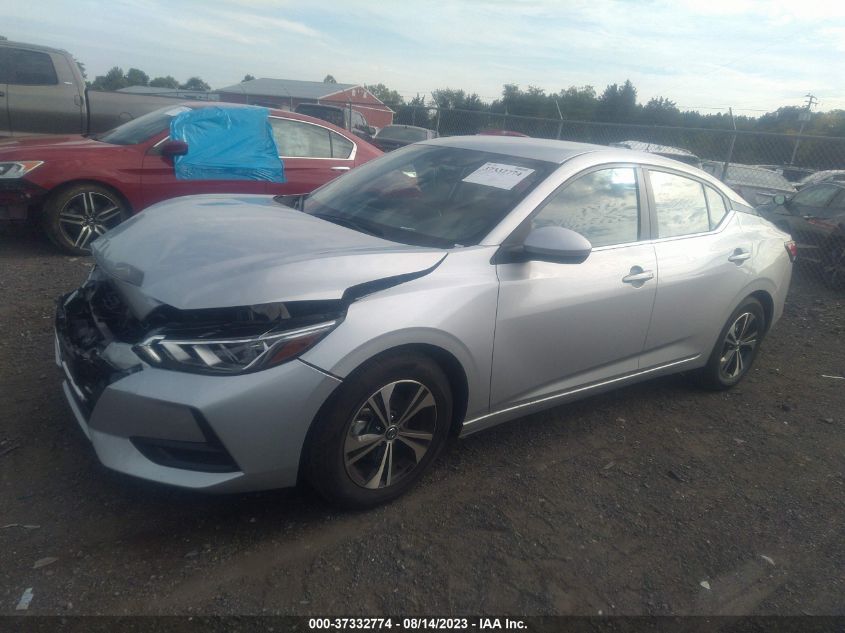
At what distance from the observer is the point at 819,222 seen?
886 cm

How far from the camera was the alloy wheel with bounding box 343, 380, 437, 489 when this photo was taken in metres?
2.71

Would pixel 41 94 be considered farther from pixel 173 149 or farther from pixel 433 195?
pixel 433 195

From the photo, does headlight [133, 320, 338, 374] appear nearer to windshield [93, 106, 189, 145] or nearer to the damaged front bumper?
the damaged front bumper

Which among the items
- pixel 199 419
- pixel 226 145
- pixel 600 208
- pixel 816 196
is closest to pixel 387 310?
A: pixel 199 419

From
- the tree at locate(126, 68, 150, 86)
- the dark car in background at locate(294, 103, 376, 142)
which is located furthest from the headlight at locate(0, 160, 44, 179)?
the tree at locate(126, 68, 150, 86)

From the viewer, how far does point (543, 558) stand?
9.00 feet

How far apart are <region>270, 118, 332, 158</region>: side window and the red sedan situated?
0.04 meters

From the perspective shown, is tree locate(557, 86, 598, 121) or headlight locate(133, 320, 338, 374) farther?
tree locate(557, 86, 598, 121)

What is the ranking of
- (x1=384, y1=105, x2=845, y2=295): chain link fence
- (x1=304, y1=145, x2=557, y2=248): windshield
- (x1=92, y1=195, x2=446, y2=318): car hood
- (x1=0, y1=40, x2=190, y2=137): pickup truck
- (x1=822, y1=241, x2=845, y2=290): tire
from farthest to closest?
(x1=384, y1=105, x2=845, y2=295): chain link fence < (x1=822, y1=241, x2=845, y2=290): tire < (x1=0, y1=40, x2=190, y2=137): pickup truck < (x1=304, y1=145, x2=557, y2=248): windshield < (x1=92, y1=195, x2=446, y2=318): car hood

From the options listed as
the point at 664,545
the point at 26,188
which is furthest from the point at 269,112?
the point at 664,545

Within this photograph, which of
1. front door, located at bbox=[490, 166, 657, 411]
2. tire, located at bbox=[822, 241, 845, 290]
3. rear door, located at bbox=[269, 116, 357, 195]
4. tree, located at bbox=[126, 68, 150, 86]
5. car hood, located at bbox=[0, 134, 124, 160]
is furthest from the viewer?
tree, located at bbox=[126, 68, 150, 86]

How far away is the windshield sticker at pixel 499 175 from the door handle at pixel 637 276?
0.76 meters

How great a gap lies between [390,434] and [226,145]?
199 inches

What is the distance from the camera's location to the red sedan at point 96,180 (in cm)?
591
